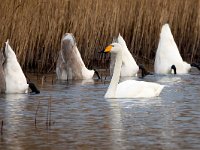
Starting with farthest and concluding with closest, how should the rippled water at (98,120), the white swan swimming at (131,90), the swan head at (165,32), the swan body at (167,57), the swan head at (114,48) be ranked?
1. the swan head at (165,32)
2. the swan body at (167,57)
3. the swan head at (114,48)
4. the white swan swimming at (131,90)
5. the rippled water at (98,120)

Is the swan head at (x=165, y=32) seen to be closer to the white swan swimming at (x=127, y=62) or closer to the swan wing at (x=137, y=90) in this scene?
the white swan swimming at (x=127, y=62)

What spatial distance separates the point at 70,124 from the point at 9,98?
2.94 meters

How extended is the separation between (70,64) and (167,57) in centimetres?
249

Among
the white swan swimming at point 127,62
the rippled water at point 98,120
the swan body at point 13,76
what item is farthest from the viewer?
the white swan swimming at point 127,62

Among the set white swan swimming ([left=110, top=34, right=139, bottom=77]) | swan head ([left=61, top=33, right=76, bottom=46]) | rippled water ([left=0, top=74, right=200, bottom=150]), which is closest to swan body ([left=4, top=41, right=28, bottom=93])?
rippled water ([left=0, top=74, right=200, bottom=150])

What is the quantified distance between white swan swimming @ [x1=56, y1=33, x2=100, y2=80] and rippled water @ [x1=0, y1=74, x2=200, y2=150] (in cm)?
173

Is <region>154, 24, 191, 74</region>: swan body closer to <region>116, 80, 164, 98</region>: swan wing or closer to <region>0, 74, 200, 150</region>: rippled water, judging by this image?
<region>0, 74, 200, 150</region>: rippled water

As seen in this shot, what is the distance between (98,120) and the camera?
10.4 m

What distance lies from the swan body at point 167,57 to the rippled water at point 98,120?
305 centimetres

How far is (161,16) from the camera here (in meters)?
19.5

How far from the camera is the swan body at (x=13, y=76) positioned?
13625 mm

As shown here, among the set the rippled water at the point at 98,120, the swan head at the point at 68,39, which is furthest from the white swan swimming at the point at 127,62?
the rippled water at the point at 98,120

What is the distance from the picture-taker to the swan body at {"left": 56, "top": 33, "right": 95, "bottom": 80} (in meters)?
16.1

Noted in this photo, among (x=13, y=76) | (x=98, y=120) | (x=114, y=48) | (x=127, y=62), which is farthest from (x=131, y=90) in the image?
(x=127, y=62)
